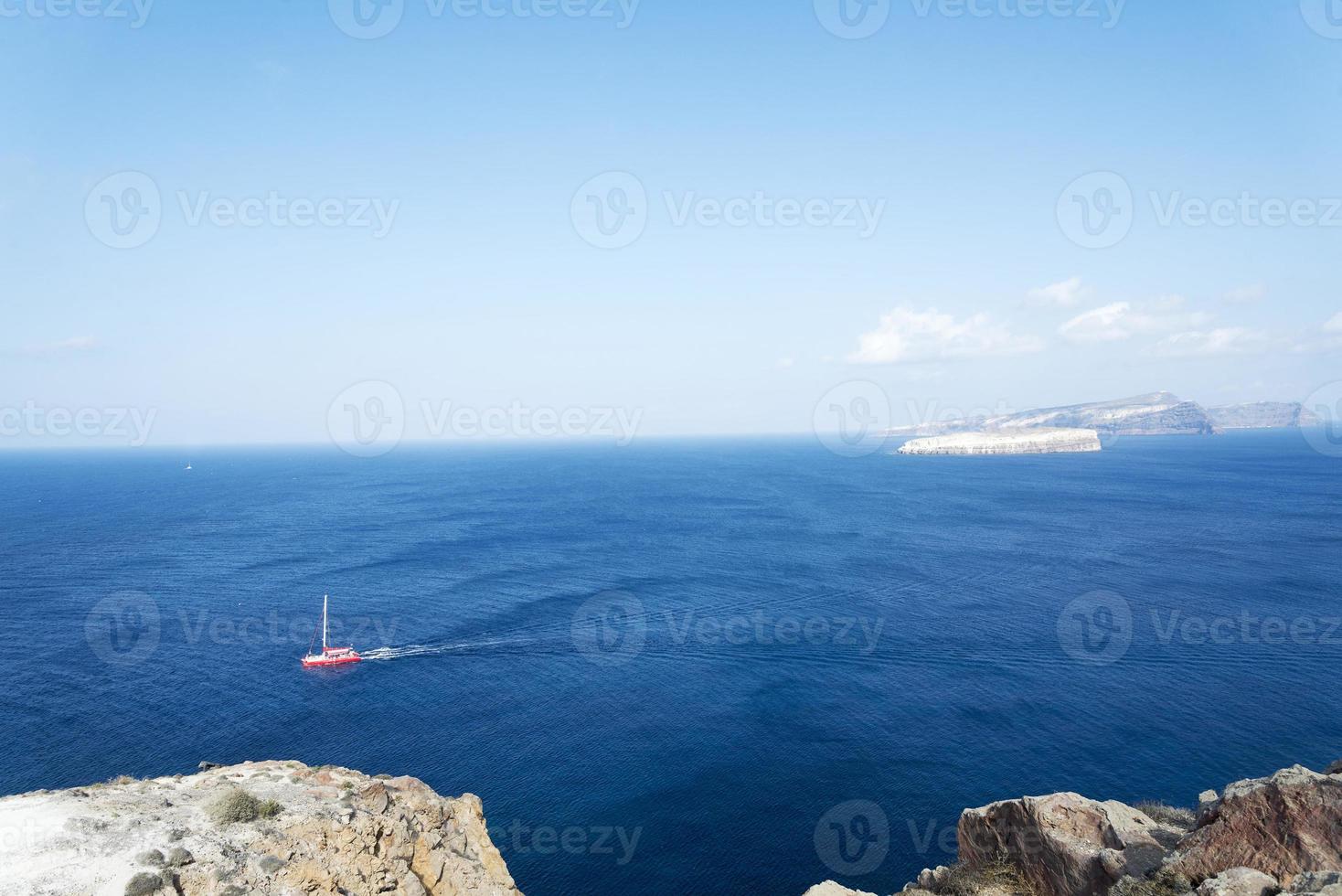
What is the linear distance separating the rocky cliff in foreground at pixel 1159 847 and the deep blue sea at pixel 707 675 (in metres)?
14.5

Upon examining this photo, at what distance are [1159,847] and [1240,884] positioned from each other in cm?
534

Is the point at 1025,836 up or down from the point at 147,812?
down

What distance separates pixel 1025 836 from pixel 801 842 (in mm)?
19459

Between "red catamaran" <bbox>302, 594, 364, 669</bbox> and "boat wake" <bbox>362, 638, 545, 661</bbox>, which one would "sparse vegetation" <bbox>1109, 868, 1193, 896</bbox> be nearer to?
"boat wake" <bbox>362, 638, 545, 661</bbox>

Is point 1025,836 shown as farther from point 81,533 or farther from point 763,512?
point 81,533

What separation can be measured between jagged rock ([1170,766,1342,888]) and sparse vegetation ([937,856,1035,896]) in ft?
19.1

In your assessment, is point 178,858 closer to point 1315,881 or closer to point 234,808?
point 234,808

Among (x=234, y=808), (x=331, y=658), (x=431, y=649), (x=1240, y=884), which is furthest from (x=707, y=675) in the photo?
(x=1240, y=884)

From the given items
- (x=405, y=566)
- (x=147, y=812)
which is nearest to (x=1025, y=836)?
(x=147, y=812)

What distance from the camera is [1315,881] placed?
44.5 ft

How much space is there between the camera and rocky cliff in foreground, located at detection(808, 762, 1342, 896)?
15.0 metres

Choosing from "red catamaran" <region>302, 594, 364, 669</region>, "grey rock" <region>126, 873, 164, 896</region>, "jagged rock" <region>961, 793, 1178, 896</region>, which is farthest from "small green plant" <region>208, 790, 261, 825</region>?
"red catamaran" <region>302, 594, 364, 669</region>

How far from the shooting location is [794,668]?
60188mm

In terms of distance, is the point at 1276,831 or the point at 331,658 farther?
the point at 331,658
